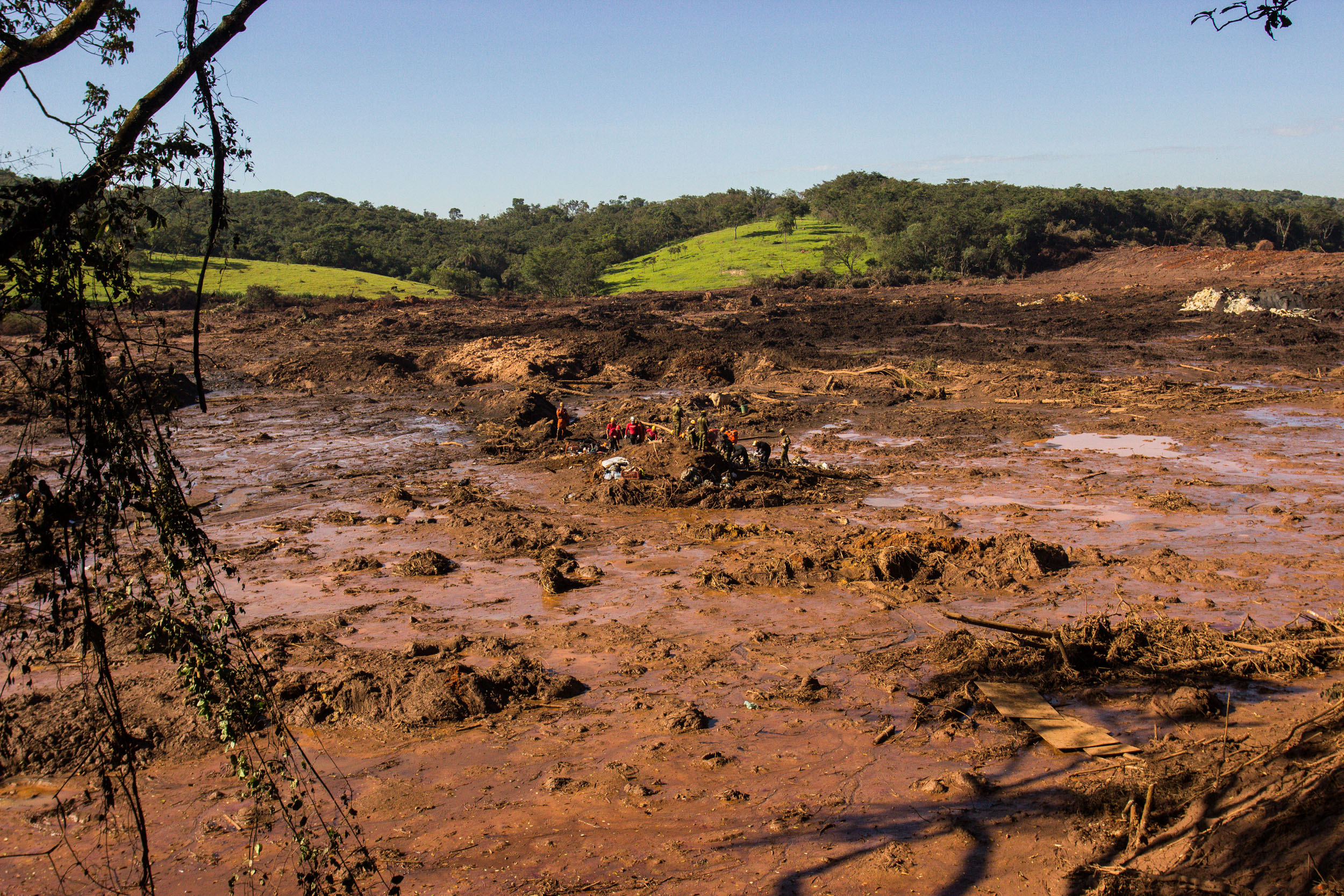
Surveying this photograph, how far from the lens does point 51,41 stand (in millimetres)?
3088

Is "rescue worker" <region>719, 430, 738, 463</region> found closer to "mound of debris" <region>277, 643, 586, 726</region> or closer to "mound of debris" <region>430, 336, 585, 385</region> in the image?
"mound of debris" <region>277, 643, 586, 726</region>

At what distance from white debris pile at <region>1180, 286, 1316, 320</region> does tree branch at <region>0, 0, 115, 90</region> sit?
37.5 m

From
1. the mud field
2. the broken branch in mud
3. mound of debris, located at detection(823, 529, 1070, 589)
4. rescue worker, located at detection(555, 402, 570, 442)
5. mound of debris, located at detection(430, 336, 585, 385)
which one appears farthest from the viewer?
mound of debris, located at detection(430, 336, 585, 385)

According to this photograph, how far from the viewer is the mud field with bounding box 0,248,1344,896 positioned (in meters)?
4.98

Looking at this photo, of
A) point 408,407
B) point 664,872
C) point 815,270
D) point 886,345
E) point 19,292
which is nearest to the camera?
point 19,292

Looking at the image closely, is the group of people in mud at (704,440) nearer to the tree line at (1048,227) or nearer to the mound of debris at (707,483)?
the mound of debris at (707,483)

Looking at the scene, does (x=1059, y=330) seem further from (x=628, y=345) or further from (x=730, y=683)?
(x=730, y=683)

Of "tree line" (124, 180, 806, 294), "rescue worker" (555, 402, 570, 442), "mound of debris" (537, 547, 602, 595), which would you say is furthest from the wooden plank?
"tree line" (124, 180, 806, 294)

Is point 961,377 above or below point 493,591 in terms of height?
above

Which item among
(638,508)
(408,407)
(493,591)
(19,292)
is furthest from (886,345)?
(19,292)

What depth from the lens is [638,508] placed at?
1302 centimetres

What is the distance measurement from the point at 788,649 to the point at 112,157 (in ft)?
21.6

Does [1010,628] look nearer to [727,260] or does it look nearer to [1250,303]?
[1250,303]

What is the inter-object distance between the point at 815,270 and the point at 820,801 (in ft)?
185
